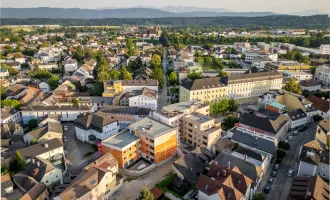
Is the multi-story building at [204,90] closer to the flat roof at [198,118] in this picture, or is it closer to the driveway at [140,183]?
the flat roof at [198,118]

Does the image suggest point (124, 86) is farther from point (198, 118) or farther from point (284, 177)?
point (284, 177)

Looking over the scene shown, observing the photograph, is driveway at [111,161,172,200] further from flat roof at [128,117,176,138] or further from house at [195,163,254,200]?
house at [195,163,254,200]

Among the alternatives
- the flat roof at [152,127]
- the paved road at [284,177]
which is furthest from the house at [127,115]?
the paved road at [284,177]

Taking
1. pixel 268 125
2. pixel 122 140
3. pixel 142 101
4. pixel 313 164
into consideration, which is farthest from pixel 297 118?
pixel 122 140

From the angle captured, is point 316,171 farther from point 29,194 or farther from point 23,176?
point 23,176

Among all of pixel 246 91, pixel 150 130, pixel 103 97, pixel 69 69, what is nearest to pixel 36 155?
pixel 150 130

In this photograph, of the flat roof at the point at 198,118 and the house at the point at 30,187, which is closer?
the house at the point at 30,187

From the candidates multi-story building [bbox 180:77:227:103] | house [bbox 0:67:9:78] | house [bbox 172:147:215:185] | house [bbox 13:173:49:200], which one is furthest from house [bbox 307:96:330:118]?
house [bbox 0:67:9:78]
